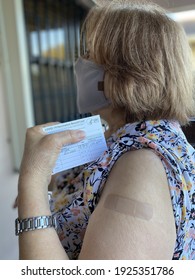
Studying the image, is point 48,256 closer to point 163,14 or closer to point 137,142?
point 137,142

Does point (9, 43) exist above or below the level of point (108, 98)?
above

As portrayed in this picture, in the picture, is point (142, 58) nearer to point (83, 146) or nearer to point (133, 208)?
point (83, 146)

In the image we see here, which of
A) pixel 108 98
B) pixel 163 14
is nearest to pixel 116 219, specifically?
pixel 108 98

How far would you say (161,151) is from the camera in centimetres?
65

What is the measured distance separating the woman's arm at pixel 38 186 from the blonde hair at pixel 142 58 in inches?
7.8

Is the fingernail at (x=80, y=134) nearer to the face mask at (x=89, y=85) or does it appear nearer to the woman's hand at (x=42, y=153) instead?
the woman's hand at (x=42, y=153)

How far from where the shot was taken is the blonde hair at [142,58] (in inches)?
30.1

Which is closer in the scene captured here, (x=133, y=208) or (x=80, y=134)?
(x=133, y=208)

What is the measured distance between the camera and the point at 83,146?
0.78 metres

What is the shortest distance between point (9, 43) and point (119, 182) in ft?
4.53

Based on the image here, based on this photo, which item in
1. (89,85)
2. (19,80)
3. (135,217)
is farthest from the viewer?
(19,80)

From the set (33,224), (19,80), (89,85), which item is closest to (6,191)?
(19,80)

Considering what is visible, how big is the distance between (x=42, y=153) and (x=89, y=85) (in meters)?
0.33

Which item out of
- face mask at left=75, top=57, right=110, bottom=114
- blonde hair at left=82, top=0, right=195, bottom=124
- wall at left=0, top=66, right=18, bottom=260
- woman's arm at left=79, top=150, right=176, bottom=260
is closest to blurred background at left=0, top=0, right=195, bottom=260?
wall at left=0, top=66, right=18, bottom=260
